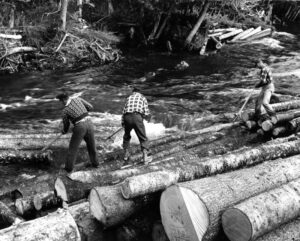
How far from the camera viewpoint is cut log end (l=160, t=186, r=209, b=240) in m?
4.59

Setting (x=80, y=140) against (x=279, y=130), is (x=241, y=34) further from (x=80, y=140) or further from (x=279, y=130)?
(x=80, y=140)

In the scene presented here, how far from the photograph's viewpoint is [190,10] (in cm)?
2648

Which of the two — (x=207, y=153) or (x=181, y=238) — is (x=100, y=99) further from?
(x=181, y=238)

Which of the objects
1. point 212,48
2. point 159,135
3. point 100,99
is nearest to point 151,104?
point 100,99

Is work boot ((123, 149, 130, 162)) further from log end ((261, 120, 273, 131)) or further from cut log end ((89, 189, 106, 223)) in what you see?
log end ((261, 120, 273, 131))

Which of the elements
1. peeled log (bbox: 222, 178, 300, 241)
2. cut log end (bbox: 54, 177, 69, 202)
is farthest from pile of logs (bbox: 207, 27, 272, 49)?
peeled log (bbox: 222, 178, 300, 241)

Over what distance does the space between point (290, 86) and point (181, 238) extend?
13517mm

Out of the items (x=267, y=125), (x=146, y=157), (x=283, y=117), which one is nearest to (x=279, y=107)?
(x=283, y=117)

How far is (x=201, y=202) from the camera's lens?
15.3ft

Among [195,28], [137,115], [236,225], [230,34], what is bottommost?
[230,34]

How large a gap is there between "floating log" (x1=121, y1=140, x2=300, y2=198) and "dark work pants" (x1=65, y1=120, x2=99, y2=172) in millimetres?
2745

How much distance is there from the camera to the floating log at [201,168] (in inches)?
206

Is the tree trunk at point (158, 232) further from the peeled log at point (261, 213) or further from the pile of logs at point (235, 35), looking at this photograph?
the pile of logs at point (235, 35)

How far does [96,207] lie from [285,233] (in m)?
2.49
